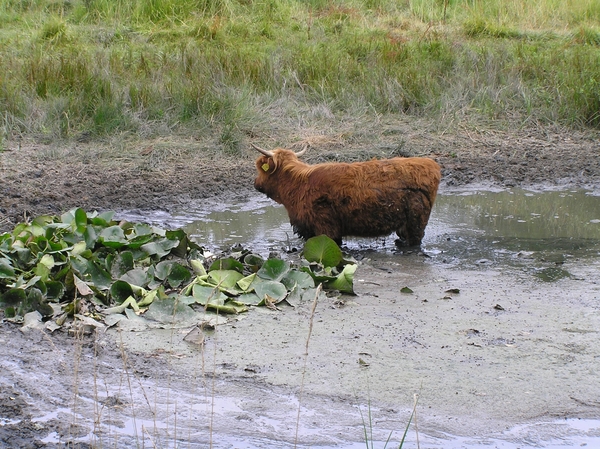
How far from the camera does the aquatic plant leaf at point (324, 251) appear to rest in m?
6.48

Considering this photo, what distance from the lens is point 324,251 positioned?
6.50 meters

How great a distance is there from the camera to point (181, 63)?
1252 cm

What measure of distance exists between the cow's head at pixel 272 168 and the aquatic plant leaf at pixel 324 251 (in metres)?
1.37

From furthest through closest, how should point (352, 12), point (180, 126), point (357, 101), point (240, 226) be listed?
point (352, 12) → point (357, 101) → point (180, 126) → point (240, 226)

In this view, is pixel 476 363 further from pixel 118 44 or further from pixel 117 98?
pixel 118 44

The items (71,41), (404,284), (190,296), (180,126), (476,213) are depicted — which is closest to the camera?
(190,296)

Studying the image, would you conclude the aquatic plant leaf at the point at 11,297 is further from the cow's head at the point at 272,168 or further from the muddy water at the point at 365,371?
the cow's head at the point at 272,168

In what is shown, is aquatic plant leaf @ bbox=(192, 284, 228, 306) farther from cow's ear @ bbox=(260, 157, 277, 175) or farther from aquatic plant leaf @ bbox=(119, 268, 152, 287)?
cow's ear @ bbox=(260, 157, 277, 175)

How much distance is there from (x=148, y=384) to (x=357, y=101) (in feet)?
27.7

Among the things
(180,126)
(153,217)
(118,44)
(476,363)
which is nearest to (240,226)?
(153,217)

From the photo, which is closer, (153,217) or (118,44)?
(153,217)

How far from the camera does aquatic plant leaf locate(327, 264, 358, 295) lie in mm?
6035

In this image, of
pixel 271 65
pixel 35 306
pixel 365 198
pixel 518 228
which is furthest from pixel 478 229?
pixel 271 65

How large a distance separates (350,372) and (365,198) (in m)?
2.79
